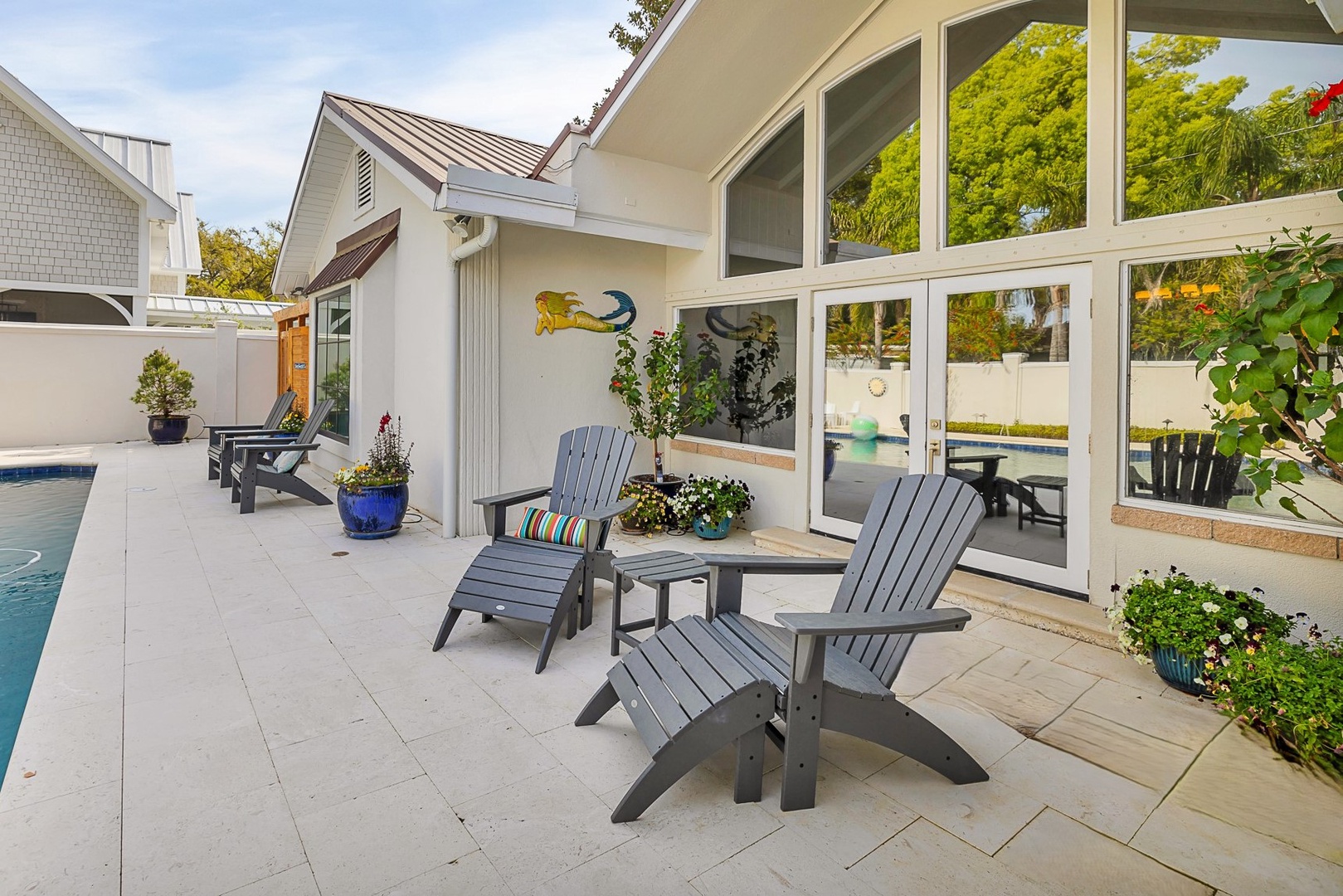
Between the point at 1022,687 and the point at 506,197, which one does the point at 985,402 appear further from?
the point at 506,197

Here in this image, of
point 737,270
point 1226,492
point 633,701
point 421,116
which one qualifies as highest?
point 421,116

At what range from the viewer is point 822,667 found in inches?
87.1

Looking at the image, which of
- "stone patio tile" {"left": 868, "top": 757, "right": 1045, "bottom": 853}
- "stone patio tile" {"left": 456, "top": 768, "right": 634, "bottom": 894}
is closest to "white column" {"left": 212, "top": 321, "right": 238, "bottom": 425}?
"stone patio tile" {"left": 456, "top": 768, "right": 634, "bottom": 894}

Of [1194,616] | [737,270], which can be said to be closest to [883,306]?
[737,270]

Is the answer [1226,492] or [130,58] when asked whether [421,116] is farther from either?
[130,58]

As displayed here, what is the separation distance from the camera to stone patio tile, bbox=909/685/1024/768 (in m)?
2.74

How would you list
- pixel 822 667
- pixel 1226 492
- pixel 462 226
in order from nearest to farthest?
pixel 822 667 → pixel 1226 492 → pixel 462 226

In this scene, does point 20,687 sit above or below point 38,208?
below

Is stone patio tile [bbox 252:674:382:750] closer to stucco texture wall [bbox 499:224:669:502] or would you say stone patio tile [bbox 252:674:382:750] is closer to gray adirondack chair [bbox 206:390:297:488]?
stucco texture wall [bbox 499:224:669:502]

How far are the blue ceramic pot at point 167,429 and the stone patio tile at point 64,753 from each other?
1049 cm

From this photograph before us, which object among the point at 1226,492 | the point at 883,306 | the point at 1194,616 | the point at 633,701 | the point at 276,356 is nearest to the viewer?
the point at 633,701

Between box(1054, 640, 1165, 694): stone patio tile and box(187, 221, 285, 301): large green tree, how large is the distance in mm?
27971

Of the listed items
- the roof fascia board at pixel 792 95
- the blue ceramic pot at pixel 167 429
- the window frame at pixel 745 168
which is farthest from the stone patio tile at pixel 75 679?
the blue ceramic pot at pixel 167 429

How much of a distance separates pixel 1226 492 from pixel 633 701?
3190 millimetres
